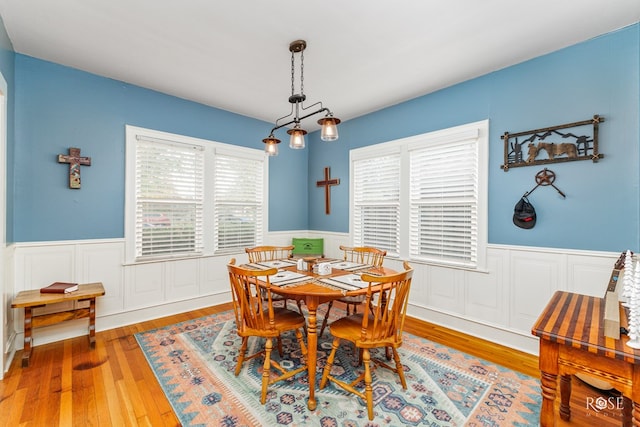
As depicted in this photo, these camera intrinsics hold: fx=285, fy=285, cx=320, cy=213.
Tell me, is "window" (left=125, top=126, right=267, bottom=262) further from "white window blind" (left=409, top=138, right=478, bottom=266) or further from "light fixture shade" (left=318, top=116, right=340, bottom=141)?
"white window blind" (left=409, top=138, right=478, bottom=266)

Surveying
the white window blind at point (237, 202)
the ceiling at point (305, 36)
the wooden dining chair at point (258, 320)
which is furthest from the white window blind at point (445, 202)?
the white window blind at point (237, 202)

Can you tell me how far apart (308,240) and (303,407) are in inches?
109

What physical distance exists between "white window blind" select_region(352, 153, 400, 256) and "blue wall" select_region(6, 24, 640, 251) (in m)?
0.49

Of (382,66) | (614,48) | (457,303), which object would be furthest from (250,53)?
(457,303)

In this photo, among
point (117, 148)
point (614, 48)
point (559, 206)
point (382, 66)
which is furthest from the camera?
point (117, 148)

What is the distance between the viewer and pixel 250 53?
103 inches

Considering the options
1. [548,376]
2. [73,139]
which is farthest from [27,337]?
[548,376]

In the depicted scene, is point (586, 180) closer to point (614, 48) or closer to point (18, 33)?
point (614, 48)

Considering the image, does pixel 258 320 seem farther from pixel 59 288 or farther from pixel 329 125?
pixel 59 288

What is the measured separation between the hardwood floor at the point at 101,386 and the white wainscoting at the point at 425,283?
21cm

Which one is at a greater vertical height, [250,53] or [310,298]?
[250,53]

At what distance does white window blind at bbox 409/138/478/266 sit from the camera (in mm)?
3096

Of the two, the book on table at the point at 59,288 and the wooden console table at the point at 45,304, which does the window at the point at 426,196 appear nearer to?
the wooden console table at the point at 45,304

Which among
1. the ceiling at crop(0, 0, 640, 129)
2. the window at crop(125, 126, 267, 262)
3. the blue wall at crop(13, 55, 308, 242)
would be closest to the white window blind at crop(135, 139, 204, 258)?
the window at crop(125, 126, 267, 262)
